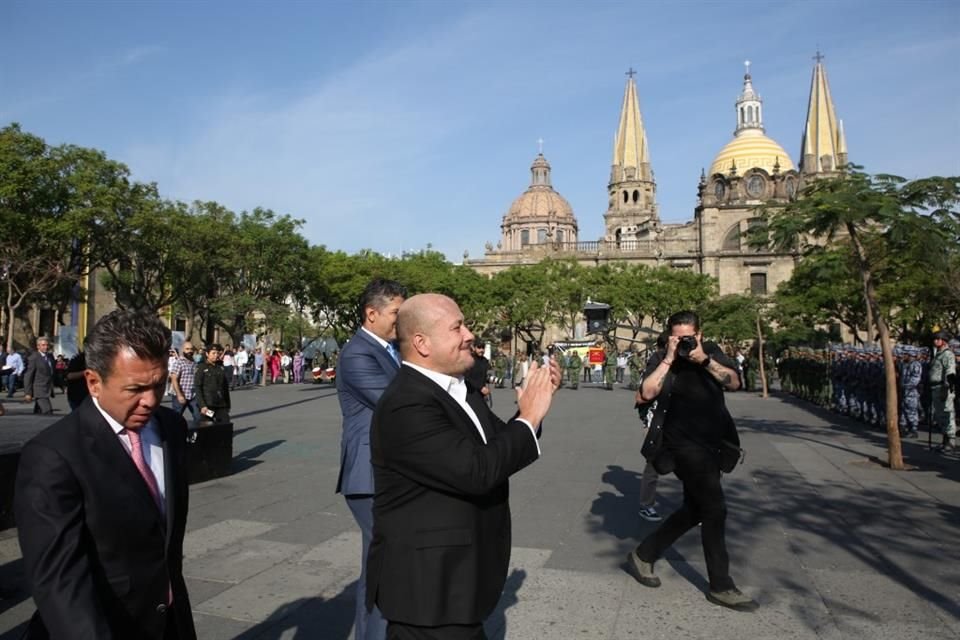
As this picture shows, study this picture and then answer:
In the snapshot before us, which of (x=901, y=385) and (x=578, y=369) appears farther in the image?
(x=578, y=369)

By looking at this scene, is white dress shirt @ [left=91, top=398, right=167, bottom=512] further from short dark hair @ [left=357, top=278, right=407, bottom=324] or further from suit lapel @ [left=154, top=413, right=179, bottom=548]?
short dark hair @ [left=357, top=278, right=407, bottom=324]

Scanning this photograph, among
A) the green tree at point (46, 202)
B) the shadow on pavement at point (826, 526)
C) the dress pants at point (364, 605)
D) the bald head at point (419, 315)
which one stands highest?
the green tree at point (46, 202)

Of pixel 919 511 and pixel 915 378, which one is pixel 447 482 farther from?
pixel 915 378

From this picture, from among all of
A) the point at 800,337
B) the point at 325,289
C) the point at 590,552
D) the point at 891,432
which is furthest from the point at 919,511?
the point at 325,289

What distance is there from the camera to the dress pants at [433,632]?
7.93 feet

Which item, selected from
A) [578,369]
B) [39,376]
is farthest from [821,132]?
[39,376]

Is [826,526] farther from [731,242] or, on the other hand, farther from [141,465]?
[731,242]

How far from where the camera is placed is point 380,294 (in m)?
4.02

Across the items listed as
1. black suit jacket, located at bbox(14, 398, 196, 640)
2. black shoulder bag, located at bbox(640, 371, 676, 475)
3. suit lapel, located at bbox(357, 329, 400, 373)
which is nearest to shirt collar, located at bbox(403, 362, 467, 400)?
black suit jacket, located at bbox(14, 398, 196, 640)

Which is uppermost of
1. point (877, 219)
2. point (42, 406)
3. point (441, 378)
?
point (877, 219)

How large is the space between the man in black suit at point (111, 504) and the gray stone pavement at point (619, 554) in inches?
85.1

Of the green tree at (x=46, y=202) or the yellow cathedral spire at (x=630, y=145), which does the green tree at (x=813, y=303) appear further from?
the yellow cathedral spire at (x=630, y=145)

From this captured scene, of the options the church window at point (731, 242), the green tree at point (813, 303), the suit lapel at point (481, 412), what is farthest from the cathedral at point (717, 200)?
the suit lapel at point (481, 412)

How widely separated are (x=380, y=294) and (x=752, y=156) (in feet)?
237
